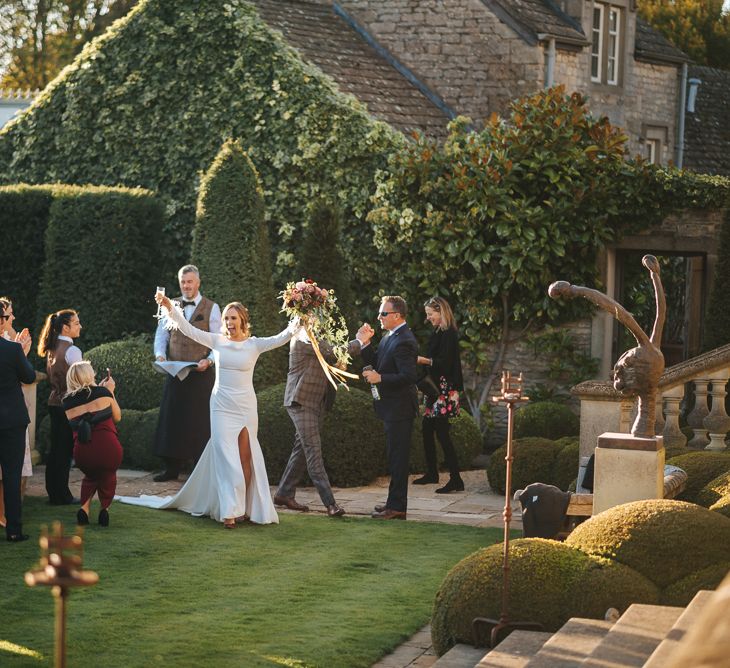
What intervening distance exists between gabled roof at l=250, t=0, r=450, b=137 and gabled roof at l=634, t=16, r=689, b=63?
5022 mm

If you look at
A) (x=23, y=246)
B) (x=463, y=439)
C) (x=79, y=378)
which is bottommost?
(x=463, y=439)

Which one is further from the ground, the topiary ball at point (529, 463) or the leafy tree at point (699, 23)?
the leafy tree at point (699, 23)

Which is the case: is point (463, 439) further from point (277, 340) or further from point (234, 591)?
point (234, 591)

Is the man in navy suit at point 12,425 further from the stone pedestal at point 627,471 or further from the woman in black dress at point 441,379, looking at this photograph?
the woman in black dress at point 441,379

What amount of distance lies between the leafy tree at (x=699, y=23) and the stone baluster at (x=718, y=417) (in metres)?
26.0

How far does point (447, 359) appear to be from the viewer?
13547 millimetres

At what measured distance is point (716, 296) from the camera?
15195mm

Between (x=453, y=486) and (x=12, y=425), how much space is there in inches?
196

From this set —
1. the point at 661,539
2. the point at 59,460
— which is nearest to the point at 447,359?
the point at 59,460

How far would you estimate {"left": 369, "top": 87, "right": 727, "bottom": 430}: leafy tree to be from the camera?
16.4m

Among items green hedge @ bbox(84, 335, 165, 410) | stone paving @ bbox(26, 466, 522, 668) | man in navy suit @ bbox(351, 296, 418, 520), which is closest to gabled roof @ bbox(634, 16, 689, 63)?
stone paving @ bbox(26, 466, 522, 668)

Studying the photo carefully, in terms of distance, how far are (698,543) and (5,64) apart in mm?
41520

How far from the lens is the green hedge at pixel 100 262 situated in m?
16.1

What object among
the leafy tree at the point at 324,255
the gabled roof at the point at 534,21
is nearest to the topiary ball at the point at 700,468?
the leafy tree at the point at 324,255
